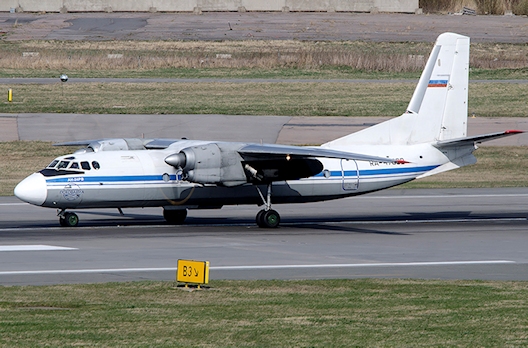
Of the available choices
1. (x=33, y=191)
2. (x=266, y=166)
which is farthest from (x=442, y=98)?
(x=33, y=191)

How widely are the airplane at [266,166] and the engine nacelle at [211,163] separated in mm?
31

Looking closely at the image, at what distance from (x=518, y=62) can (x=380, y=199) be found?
47.4 meters

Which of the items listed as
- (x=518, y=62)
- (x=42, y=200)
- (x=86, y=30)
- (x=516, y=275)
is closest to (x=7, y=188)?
(x=42, y=200)

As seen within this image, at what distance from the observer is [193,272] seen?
16984mm

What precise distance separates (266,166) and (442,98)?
7.39 metres

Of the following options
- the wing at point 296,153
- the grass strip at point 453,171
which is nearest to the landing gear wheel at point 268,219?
the wing at point 296,153

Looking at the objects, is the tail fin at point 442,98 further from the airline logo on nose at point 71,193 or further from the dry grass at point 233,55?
the dry grass at point 233,55

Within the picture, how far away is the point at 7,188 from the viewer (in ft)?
118

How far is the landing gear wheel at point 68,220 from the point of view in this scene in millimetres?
27203

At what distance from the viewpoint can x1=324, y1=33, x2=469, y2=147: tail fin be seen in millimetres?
29906

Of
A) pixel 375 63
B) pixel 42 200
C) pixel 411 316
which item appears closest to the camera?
pixel 411 316

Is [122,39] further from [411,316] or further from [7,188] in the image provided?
[411,316]

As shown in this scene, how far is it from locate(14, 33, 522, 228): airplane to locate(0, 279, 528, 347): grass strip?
26.4 feet

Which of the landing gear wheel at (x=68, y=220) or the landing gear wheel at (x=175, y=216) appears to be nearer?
the landing gear wheel at (x=68, y=220)
